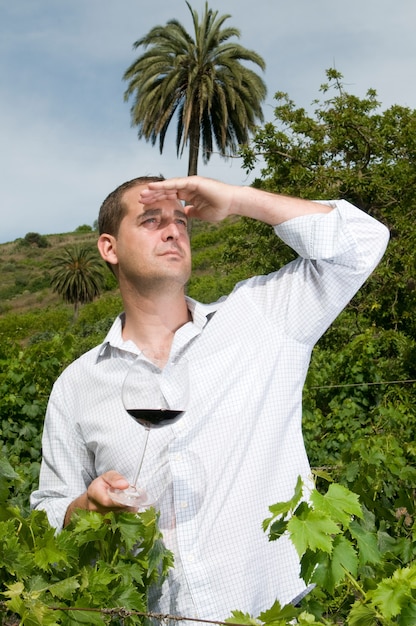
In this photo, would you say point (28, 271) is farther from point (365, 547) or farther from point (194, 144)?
point (365, 547)

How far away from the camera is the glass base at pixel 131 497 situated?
1.41 meters

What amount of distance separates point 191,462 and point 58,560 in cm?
45

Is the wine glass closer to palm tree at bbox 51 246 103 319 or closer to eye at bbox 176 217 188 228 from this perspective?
eye at bbox 176 217 188 228

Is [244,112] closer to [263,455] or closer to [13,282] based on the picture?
[263,455]

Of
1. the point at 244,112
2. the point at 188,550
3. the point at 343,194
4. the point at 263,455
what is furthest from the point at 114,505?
the point at 244,112

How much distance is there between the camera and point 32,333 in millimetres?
33312

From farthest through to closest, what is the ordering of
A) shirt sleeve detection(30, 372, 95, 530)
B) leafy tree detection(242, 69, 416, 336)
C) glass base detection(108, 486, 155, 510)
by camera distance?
leafy tree detection(242, 69, 416, 336)
shirt sleeve detection(30, 372, 95, 530)
glass base detection(108, 486, 155, 510)

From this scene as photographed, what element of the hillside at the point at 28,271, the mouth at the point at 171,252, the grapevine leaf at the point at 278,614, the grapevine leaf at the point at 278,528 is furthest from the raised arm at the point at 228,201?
the hillside at the point at 28,271

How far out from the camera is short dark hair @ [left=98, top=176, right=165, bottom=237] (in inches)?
84.7

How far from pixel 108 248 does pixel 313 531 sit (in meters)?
1.40

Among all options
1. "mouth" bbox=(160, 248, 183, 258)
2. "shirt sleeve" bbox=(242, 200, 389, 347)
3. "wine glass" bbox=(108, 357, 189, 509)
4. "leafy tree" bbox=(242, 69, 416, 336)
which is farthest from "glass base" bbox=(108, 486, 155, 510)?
"leafy tree" bbox=(242, 69, 416, 336)

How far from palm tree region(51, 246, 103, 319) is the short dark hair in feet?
94.6

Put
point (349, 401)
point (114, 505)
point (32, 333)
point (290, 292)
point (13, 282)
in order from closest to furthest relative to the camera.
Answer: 1. point (114, 505)
2. point (290, 292)
3. point (349, 401)
4. point (32, 333)
5. point (13, 282)

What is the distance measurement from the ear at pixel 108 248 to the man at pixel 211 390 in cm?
4
